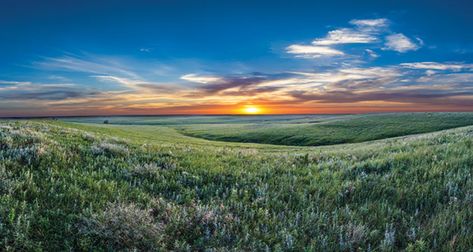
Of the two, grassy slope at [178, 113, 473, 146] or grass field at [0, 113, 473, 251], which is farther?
grassy slope at [178, 113, 473, 146]

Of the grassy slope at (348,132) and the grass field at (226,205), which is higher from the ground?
the grass field at (226,205)

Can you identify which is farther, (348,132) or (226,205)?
(348,132)

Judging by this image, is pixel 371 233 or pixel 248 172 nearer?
pixel 371 233

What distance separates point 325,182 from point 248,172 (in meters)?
1.95

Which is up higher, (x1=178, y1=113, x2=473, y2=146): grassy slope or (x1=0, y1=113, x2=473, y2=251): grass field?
(x1=0, y1=113, x2=473, y2=251): grass field

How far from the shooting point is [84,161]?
24.6 feet

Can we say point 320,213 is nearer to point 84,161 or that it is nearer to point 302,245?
point 302,245

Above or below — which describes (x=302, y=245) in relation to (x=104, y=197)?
below

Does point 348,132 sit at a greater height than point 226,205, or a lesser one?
lesser

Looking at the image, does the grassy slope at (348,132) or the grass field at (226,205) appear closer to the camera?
the grass field at (226,205)

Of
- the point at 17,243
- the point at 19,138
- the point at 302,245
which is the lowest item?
the point at 302,245

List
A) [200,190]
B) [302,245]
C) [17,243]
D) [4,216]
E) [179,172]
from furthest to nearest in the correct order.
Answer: [179,172] → [200,190] → [302,245] → [4,216] → [17,243]

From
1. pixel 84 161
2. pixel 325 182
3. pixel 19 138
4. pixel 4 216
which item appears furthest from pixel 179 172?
pixel 19 138

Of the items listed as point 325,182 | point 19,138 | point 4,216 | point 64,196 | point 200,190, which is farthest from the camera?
point 19,138
